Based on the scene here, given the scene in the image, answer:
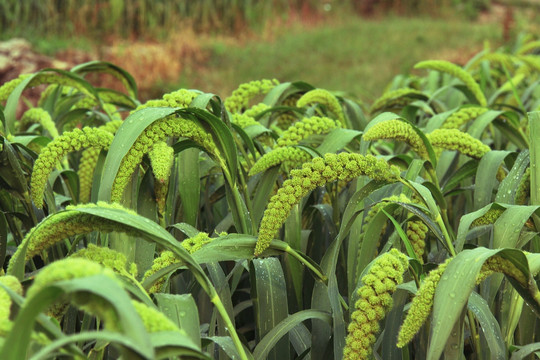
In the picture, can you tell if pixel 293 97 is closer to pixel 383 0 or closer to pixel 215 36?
pixel 215 36

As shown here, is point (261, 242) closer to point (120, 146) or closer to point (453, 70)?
point (120, 146)

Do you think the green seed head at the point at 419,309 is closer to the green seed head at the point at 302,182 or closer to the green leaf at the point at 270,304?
the green seed head at the point at 302,182

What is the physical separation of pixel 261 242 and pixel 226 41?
8.47 m

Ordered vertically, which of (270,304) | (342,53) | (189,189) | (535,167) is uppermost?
(535,167)

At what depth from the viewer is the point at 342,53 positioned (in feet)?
29.7

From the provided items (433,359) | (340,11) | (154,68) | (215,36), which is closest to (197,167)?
(433,359)

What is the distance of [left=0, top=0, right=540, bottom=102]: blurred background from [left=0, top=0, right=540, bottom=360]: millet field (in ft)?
17.8

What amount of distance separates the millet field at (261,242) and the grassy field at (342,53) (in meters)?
5.82

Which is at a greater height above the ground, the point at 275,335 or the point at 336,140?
the point at 336,140

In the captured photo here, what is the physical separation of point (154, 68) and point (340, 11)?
4624mm

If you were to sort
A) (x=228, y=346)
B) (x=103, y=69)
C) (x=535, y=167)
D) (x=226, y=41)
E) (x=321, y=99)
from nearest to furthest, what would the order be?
1. (x=228, y=346)
2. (x=535, y=167)
3. (x=321, y=99)
4. (x=103, y=69)
5. (x=226, y=41)

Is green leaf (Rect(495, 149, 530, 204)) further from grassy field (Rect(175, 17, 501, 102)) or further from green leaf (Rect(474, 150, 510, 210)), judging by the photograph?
grassy field (Rect(175, 17, 501, 102))

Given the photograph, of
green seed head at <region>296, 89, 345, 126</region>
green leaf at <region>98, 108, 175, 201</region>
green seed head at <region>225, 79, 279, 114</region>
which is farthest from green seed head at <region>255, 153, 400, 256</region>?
green seed head at <region>225, 79, 279, 114</region>

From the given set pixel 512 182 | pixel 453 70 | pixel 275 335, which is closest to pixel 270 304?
pixel 275 335
